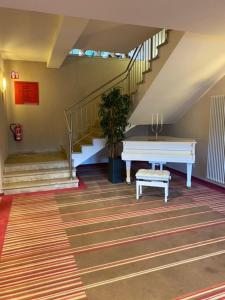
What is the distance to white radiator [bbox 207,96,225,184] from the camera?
176 inches

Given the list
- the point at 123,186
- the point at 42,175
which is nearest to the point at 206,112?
the point at 123,186

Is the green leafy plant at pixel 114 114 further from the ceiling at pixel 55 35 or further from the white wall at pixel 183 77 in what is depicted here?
the ceiling at pixel 55 35

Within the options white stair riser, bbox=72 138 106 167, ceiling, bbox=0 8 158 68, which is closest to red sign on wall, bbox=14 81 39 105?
ceiling, bbox=0 8 158 68

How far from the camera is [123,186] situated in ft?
15.8

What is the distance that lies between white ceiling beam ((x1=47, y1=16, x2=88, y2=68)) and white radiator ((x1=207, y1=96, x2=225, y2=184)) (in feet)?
9.55

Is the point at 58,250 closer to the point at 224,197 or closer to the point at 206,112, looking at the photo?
the point at 224,197

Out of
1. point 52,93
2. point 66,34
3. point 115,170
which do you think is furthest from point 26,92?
point 115,170

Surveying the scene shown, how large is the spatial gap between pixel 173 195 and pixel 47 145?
3782mm

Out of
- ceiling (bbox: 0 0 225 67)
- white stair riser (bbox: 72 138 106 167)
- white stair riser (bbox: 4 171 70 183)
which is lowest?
white stair riser (bbox: 4 171 70 183)

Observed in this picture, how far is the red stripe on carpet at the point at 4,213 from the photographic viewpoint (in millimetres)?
2875

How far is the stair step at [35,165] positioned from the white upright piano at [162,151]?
4.73 ft

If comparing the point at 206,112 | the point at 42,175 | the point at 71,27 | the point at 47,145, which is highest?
the point at 71,27

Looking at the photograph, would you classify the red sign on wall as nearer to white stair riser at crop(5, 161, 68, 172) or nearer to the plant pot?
white stair riser at crop(5, 161, 68, 172)

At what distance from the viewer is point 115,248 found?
2564 mm
